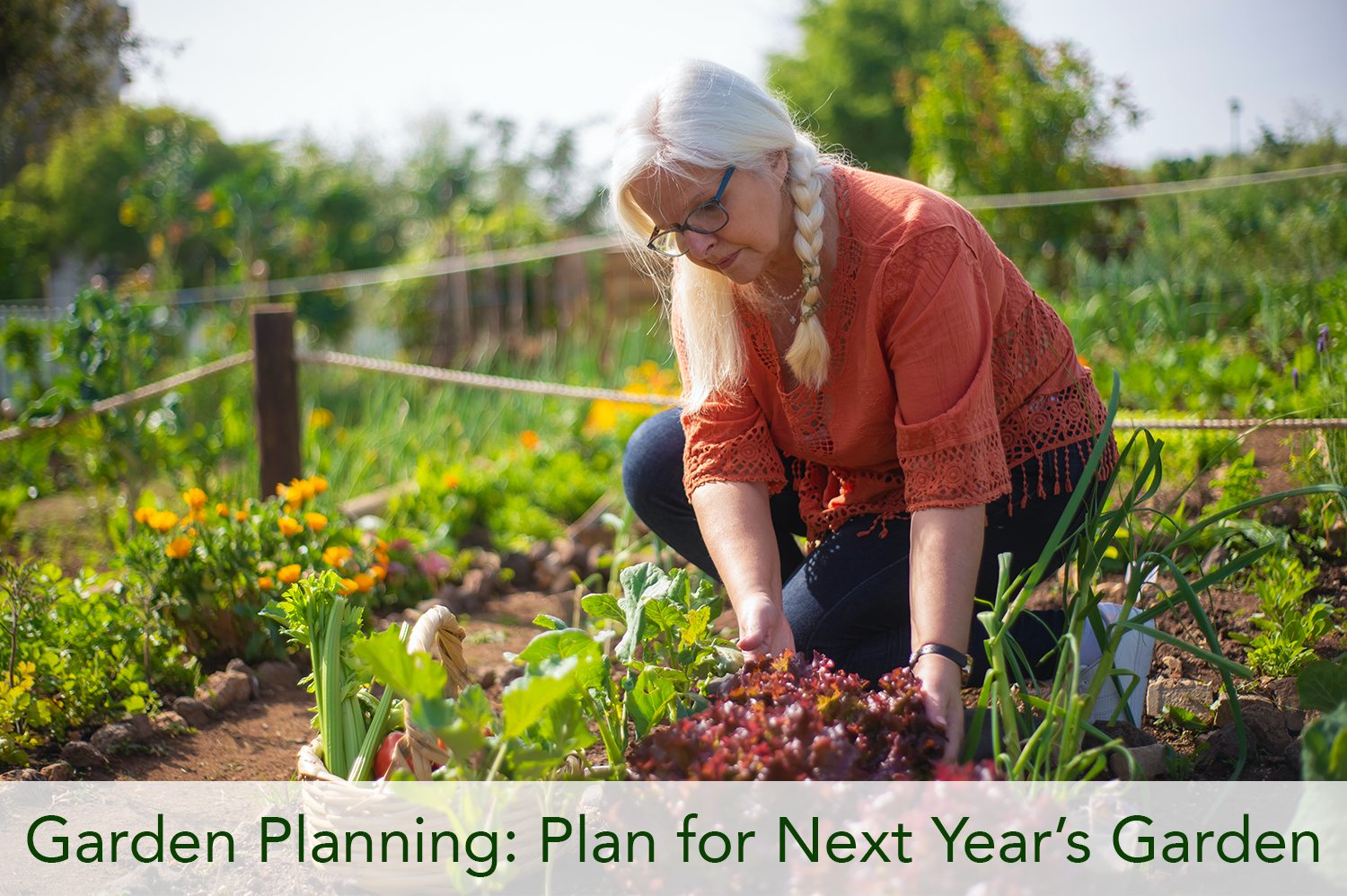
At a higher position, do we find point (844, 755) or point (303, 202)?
point (303, 202)

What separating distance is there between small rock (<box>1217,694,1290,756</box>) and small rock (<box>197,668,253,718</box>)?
78.3 inches

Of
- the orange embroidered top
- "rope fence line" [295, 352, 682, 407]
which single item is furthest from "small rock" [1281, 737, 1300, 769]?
"rope fence line" [295, 352, 682, 407]

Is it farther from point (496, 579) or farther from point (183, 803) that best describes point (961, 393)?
point (496, 579)

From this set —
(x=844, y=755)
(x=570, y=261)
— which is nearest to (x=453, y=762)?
(x=844, y=755)

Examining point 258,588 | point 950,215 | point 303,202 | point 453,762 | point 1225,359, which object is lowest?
point 258,588

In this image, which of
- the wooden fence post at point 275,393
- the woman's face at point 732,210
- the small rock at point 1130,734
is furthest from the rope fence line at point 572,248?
the small rock at point 1130,734

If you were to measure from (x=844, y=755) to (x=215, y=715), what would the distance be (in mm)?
1597

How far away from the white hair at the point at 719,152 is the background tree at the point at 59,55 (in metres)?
4.36

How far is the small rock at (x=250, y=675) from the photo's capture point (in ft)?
6.74

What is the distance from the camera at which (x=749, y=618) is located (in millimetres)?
1293

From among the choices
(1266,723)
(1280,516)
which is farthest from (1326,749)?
(1280,516)

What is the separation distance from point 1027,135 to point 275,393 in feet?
18.0

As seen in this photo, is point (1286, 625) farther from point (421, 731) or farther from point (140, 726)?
point (140, 726)

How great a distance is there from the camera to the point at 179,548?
208cm
